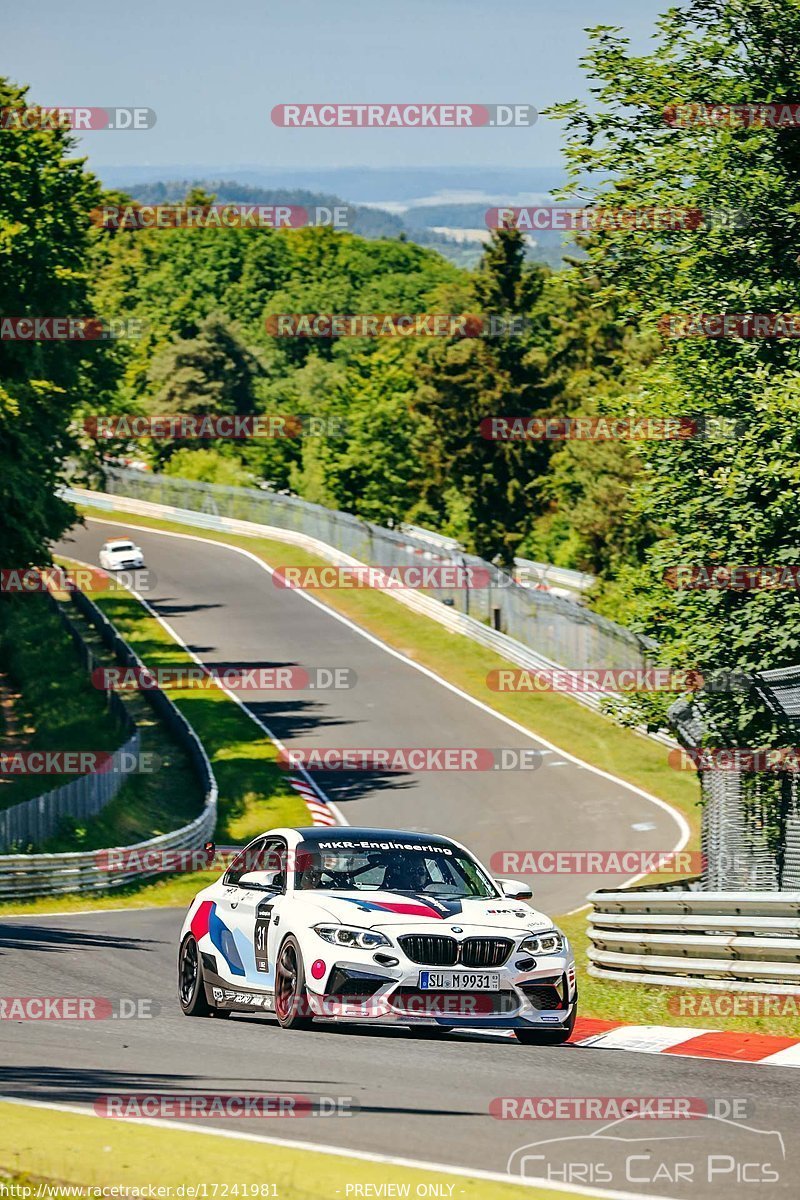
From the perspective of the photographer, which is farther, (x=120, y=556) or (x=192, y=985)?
(x=120, y=556)

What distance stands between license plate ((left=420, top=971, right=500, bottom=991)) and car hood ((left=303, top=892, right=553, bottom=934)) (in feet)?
0.96

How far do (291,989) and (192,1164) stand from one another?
449 centimetres

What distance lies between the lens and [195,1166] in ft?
23.7

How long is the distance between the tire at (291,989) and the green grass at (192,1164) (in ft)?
11.4

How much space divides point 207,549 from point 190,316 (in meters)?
48.5

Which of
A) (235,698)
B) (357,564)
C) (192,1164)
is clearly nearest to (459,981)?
(192,1164)

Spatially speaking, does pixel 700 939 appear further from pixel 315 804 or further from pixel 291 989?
pixel 315 804

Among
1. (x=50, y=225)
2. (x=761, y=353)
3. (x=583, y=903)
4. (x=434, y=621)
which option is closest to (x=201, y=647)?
(x=434, y=621)

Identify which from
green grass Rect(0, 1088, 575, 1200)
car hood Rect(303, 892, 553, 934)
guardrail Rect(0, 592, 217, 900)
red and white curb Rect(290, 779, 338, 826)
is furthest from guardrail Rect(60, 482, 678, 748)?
green grass Rect(0, 1088, 575, 1200)

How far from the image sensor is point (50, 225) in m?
45.5

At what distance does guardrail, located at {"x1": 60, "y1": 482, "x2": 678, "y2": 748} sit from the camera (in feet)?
177

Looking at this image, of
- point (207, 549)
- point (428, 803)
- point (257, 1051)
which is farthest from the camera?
point (207, 549)

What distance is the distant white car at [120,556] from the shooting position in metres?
71.8

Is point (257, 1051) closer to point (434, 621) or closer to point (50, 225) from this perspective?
point (50, 225)
